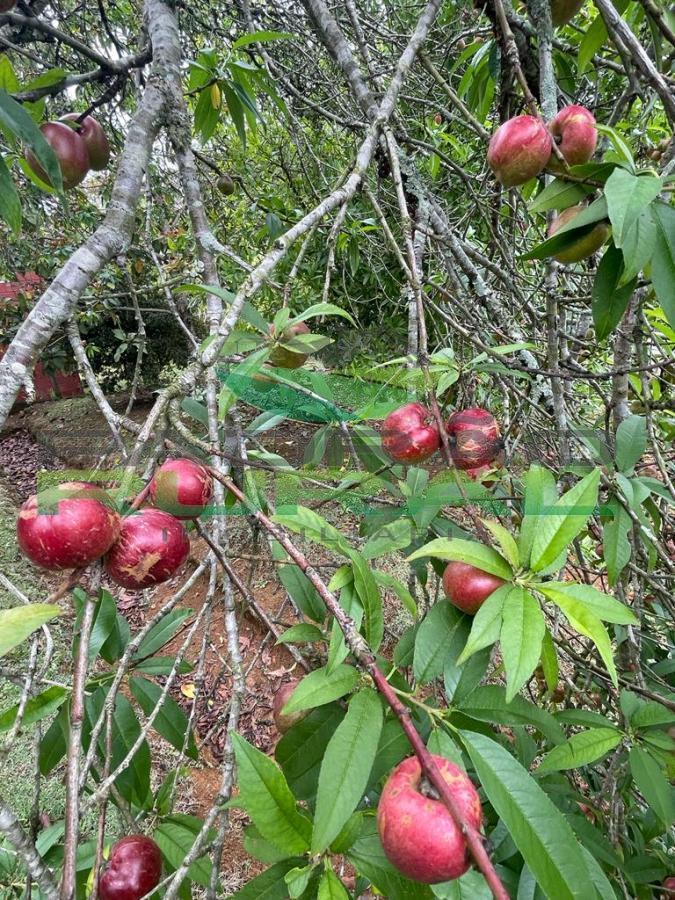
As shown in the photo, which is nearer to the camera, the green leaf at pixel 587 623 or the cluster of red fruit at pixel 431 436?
the green leaf at pixel 587 623

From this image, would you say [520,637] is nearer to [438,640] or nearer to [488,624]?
[488,624]

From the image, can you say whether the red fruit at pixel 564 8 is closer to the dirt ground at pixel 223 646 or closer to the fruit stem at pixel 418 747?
the dirt ground at pixel 223 646

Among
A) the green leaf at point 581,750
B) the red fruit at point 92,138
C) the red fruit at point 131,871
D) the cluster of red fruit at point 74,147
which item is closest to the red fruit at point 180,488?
the red fruit at point 131,871

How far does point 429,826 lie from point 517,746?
2.00ft

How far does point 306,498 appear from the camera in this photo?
1.13 m

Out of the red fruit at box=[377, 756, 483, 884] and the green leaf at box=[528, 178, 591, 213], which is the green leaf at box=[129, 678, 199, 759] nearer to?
the red fruit at box=[377, 756, 483, 884]

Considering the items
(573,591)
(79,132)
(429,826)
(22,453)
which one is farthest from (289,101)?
(22,453)

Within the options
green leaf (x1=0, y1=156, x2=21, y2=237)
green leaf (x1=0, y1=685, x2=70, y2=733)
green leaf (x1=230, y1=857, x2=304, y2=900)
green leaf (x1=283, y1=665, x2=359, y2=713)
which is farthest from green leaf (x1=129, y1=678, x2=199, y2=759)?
green leaf (x1=0, y1=156, x2=21, y2=237)

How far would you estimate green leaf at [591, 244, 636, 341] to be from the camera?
845mm

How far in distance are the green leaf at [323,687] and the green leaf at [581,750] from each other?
0.42m

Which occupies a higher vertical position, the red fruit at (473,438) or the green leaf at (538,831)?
the red fruit at (473,438)

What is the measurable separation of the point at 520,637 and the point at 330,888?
0.32 meters

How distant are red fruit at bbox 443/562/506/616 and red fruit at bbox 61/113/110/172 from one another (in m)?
1.42

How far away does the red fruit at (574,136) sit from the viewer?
944 mm
